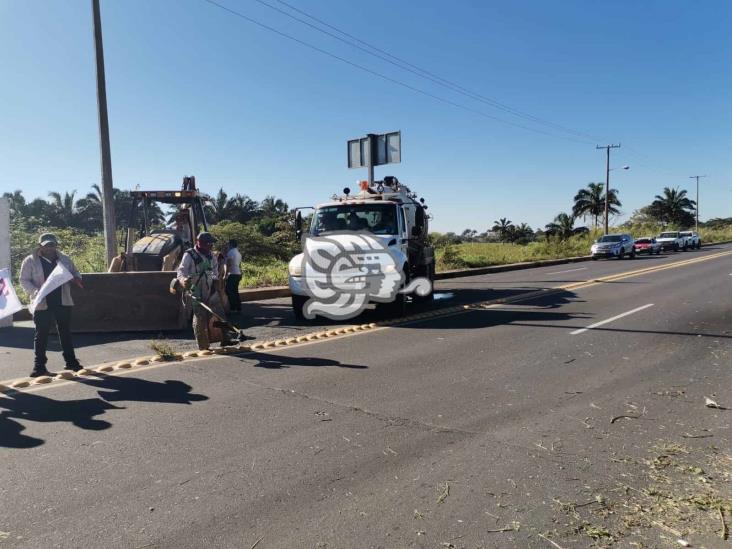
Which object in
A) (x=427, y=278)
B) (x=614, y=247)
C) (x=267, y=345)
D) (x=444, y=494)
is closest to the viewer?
(x=444, y=494)

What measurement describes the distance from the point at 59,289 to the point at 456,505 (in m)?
5.68

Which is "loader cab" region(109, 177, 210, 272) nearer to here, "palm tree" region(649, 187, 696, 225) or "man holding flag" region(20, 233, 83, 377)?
"man holding flag" region(20, 233, 83, 377)

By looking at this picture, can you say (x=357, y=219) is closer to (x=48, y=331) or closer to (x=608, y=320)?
(x=608, y=320)

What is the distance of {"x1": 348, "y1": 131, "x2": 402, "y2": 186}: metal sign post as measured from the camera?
19.1 m

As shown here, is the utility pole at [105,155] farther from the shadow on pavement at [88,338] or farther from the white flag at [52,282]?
the white flag at [52,282]

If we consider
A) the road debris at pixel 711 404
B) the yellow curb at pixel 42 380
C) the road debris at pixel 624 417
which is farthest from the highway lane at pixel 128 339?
the road debris at pixel 711 404

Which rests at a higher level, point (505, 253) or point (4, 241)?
point (4, 241)

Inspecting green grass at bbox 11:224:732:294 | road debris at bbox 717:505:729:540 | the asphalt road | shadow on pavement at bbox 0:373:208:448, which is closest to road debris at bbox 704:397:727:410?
the asphalt road

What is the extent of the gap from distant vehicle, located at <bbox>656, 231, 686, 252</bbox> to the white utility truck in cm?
4066

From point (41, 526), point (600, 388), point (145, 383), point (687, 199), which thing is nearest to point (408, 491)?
point (41, 526)

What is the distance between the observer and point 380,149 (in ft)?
63.5

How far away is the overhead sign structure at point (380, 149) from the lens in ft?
62.5

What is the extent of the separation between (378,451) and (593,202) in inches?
2870

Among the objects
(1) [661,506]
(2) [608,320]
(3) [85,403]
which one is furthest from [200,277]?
(2) [608,320]
